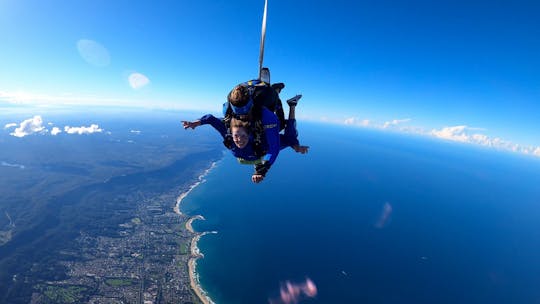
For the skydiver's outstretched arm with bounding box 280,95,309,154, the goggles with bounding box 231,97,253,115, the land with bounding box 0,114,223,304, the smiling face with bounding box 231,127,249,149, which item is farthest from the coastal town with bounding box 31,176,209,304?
the goggles with bounding box 231,97,253,115

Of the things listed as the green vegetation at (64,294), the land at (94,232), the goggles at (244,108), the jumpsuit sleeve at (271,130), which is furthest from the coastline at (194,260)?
the goggles at (244,108)

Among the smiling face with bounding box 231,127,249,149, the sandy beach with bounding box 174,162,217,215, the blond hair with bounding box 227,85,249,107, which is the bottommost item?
the sandy beach with bounding box 174,162,217,215

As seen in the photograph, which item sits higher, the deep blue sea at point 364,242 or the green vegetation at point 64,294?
the deep blue sea at point 364,242

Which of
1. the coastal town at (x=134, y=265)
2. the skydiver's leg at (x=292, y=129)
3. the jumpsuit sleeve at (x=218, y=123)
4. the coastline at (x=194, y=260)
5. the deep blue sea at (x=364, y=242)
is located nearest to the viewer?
the jumpsuit sleeve at (x=218, y=123)

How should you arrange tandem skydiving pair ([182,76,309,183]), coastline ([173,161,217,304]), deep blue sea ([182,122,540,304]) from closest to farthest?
1. tandem skydiving pair ([182,76,309,183])
2. coastline ([173,161,217,304])
3. deep blue sea ([182,122,540,304])

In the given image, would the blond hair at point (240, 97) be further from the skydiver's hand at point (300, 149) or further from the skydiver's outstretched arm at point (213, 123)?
the skydiver's hand at point (300, 149)

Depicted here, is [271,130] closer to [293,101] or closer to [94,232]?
[293,101]

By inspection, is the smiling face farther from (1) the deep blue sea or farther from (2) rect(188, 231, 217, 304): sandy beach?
(2) rect(188, 231, 217, 304): sandy beach

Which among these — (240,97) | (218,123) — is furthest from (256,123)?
(218,123)
